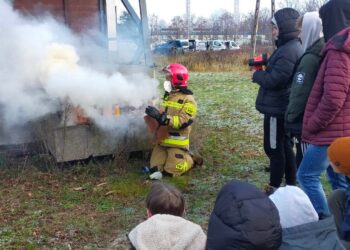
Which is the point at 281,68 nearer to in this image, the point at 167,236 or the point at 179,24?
the point at 167,236

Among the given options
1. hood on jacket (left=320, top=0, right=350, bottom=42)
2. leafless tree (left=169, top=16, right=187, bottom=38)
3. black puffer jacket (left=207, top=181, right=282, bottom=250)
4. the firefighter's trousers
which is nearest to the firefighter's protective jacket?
the firefighter's trousers

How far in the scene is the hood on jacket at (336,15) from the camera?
349 cm

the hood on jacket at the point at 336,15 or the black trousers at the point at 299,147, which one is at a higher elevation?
the hood on jacket at the point at 336,15

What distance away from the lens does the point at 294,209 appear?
2252mm

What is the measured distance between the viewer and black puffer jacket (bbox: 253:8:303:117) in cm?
422

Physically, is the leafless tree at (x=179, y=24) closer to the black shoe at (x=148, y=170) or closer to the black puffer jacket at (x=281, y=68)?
the black shoe at (x=148, y=170)

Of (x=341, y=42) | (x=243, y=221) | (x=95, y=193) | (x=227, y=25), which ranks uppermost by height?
(x=341, y=42)

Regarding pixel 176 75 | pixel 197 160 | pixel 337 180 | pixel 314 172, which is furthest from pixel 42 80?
pixel 337 180

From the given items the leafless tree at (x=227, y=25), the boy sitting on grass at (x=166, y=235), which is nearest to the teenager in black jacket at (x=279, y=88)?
the boy sitting on grass at (x=166, y=235)

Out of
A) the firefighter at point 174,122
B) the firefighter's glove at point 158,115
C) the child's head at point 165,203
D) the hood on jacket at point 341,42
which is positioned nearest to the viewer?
the child's head at point 165,203

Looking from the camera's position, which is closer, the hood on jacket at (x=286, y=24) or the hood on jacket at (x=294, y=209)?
the hood on jacket at (x=294, y=209)

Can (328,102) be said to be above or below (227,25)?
Result: above

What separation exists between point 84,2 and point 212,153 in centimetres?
268

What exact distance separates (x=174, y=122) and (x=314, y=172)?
6.27 feet
